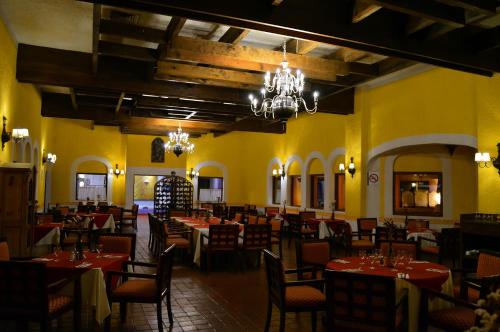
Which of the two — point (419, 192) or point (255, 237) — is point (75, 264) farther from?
point (419, 192)

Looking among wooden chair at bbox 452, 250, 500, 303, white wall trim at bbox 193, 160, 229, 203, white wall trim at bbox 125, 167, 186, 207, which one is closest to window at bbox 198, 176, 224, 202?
white wall trim at bbox 193, 160, 229, 203

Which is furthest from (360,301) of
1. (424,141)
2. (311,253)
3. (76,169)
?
(76,169)

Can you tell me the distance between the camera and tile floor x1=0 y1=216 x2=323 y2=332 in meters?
4.11

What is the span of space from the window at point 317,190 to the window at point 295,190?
0.94m

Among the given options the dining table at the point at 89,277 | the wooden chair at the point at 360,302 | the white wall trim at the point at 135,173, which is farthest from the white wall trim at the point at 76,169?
the wooden chair at the point at 360,302

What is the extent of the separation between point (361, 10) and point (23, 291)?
4192 mm

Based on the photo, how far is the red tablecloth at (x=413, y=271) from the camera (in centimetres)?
355

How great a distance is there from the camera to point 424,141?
8.23 m

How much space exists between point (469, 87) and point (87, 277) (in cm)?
694

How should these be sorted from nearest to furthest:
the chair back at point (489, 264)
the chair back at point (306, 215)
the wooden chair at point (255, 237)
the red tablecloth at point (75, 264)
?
the red tablecloth at point (75, 264) < the chair back at point (489, 264) < the wooden chair at point (255, 237) < the chair back at point (306, 215)

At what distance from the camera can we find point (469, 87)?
742 centimetres

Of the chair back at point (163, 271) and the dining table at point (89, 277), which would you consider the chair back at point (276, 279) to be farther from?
the dining table at point (89, 277)

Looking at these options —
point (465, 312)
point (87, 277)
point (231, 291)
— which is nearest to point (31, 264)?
point (87, 277)

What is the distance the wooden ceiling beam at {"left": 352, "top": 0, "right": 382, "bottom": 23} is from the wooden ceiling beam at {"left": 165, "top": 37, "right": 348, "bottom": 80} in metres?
2.25
